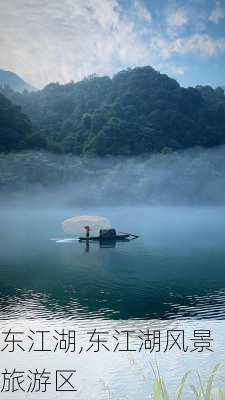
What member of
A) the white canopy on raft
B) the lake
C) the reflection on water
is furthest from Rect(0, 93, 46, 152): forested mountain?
the white canopy on raft

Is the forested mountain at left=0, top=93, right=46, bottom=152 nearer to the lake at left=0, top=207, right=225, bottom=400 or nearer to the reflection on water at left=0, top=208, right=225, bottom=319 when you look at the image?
the reflection on water at left=0, top=208, right=225, bottom=319

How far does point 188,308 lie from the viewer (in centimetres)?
3161

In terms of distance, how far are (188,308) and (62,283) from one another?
41.9 ft

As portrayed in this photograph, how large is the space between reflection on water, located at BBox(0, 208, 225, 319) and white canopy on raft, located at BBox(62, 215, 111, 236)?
1.75 m

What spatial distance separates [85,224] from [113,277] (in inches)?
898

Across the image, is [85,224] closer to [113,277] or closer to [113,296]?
[113,277]

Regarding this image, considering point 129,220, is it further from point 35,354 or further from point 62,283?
point 35,354

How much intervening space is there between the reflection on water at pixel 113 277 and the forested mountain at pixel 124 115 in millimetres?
68470

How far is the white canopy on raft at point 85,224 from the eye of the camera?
2544 inches

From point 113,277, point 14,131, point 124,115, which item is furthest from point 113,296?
point 124,115

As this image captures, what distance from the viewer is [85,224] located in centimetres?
6488

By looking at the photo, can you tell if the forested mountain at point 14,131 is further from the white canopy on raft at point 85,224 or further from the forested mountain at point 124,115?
the white canopy on raft at point 85,224

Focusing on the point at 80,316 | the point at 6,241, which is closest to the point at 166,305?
the point at 80,316

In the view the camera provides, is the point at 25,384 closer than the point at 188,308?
Yes
